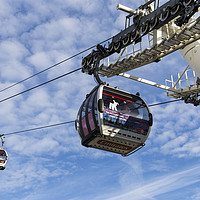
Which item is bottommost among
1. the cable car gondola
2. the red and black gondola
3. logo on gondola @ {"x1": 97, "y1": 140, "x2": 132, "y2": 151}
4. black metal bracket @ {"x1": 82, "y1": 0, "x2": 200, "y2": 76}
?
logo on gondola @ {"x1": 97, "y1": 140, "x2": 132, "y2": 151}

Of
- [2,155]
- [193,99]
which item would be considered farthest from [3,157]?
[193,99]

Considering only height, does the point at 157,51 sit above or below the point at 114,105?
above

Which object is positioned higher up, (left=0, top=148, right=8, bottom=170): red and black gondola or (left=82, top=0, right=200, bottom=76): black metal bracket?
(left=0, top=148, right=8, bottom=170): red and black gondola

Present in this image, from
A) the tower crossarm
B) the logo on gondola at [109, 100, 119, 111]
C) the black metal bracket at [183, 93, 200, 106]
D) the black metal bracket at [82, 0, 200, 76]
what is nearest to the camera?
the logo on gondola at [109, 100, 119, 111]

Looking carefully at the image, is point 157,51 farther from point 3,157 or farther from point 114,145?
point 3,157

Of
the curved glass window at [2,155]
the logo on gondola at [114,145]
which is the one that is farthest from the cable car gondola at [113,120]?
the curved glass window at [2,155]

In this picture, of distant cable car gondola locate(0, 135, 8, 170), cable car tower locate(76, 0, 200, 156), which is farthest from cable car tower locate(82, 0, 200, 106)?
distant cable car gondola locate(0, 135, 8, 170)

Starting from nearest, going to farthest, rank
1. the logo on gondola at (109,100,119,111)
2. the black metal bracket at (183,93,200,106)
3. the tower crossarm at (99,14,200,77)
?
the logo on gondola at (109,100,119,111) → the tower crossarm at (99,14,200,77) → the black metal bracket at (183,93,200,106)

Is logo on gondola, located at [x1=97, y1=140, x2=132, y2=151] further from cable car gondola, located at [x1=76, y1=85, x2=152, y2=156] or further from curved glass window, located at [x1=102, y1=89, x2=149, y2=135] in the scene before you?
curved glass window, located at [x1=102, y1=89, x2=149, y2=135]

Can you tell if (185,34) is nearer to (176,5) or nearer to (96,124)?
(176,5)

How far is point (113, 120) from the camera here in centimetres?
1126

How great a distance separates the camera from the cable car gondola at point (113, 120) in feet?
36.6

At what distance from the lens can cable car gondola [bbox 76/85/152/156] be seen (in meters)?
11.1

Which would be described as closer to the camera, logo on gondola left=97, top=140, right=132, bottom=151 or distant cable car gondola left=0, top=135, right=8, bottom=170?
logo on gondola left=97, top=140, right=132, bottom=151
